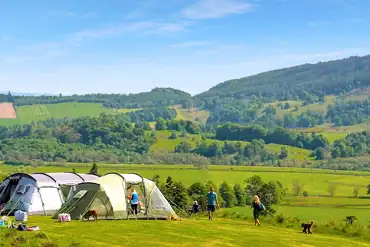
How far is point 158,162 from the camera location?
632 ft

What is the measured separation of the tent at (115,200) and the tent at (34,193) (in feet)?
14.2

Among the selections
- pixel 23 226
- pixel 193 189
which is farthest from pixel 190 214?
pixel 193 189

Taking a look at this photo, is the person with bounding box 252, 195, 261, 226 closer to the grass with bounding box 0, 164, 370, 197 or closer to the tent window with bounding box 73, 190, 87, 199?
the tent window with bounding box 73, 190, 87, 199

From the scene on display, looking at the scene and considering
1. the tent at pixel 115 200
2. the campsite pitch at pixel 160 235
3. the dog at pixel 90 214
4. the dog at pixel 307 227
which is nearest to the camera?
the campsite pitch at pixel 160 235

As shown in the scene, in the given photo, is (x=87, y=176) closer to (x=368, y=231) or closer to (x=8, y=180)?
(x=8, y=180)

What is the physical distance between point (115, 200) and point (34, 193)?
7029 millimetres

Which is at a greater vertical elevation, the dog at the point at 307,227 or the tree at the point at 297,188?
the dog at the point at 307,227

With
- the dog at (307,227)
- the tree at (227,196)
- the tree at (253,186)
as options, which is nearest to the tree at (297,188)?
the tree at (253,186)

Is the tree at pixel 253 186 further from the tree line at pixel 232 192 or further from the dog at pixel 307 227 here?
the dog at pixel 307 227

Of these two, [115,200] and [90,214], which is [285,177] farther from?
[90,214]

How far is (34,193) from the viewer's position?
3766 centimetres

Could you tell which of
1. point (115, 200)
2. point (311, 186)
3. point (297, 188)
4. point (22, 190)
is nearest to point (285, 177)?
point (311, 186)

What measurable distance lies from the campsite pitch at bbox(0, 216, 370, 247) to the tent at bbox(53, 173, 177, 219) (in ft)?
5.94

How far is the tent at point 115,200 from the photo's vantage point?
108ft
